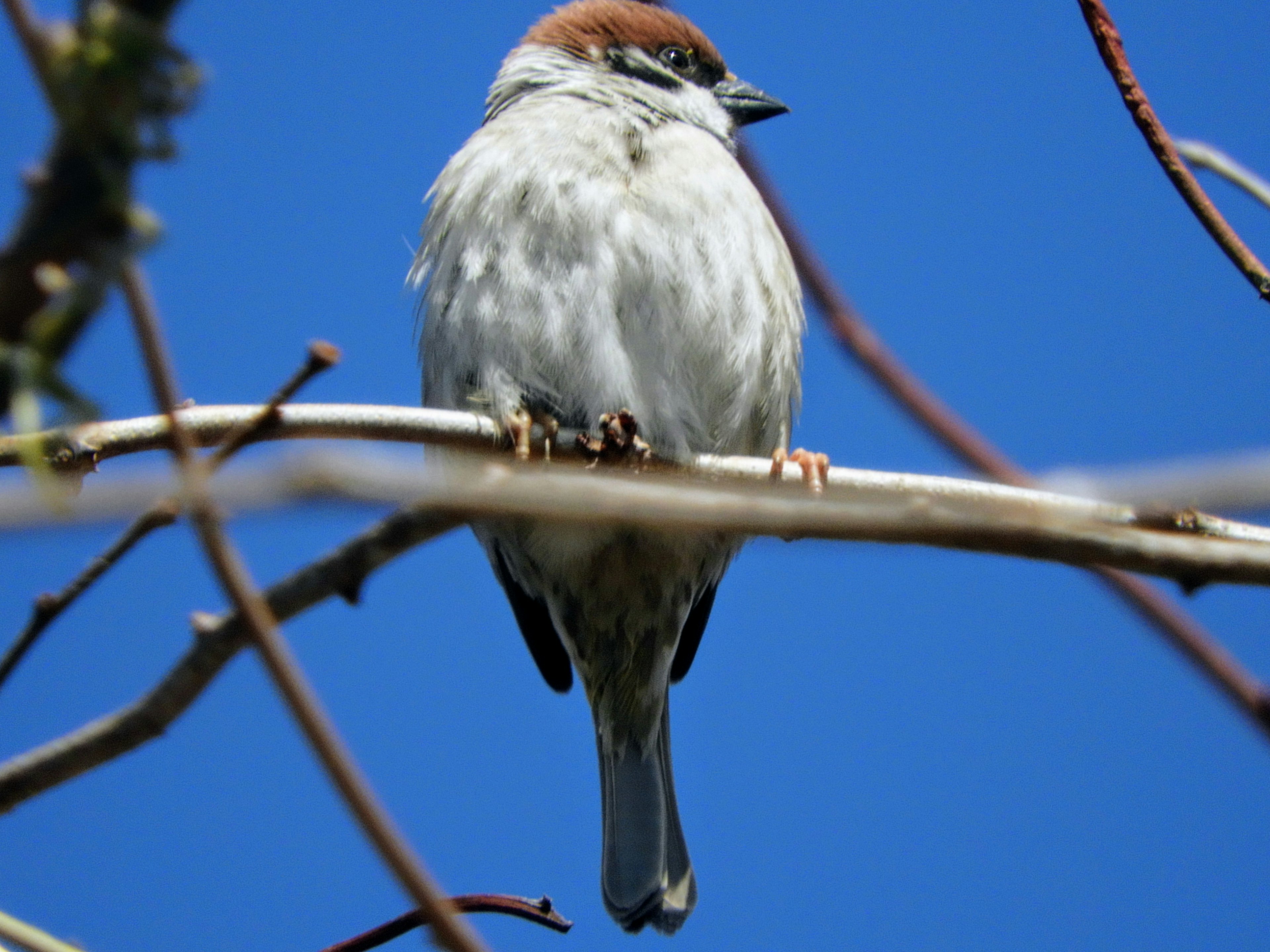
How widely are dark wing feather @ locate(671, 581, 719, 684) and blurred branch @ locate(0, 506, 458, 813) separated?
344 cm

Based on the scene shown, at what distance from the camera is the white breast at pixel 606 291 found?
12.8 ft

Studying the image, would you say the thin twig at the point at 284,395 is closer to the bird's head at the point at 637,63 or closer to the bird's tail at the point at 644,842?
the bird's tail at the point at 644,842

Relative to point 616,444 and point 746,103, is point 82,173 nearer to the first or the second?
point 616,444

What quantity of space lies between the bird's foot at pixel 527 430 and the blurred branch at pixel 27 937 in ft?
6.51

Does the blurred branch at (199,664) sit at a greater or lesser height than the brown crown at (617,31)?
lesser

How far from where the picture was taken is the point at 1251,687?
1.01 metres

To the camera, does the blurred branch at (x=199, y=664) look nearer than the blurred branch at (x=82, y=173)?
No

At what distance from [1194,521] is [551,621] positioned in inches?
110

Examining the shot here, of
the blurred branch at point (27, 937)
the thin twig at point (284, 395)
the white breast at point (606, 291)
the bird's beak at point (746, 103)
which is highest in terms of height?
the bird's beak at point (746, 103)

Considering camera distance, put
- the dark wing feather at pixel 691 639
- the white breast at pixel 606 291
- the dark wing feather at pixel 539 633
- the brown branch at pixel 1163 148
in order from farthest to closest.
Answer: the dark wing feather at pixel 691 639 → the dark wing feather at pixel 539 633 → the white breast at pixel 606 291 → the brown branch at pixel 1163 148

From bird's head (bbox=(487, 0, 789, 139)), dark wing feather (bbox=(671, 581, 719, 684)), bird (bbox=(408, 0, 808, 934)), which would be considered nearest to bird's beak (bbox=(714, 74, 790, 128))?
bird's head (bbox=(487, 0, 789, 139))

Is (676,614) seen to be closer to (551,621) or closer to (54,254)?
(551,621)

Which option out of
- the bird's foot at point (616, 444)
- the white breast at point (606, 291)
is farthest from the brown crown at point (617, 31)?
the bird's foot at point (616, 444)

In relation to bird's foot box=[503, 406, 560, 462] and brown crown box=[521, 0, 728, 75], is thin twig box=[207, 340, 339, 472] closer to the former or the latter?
bird's foot box=[503, 406, 560, 462]
